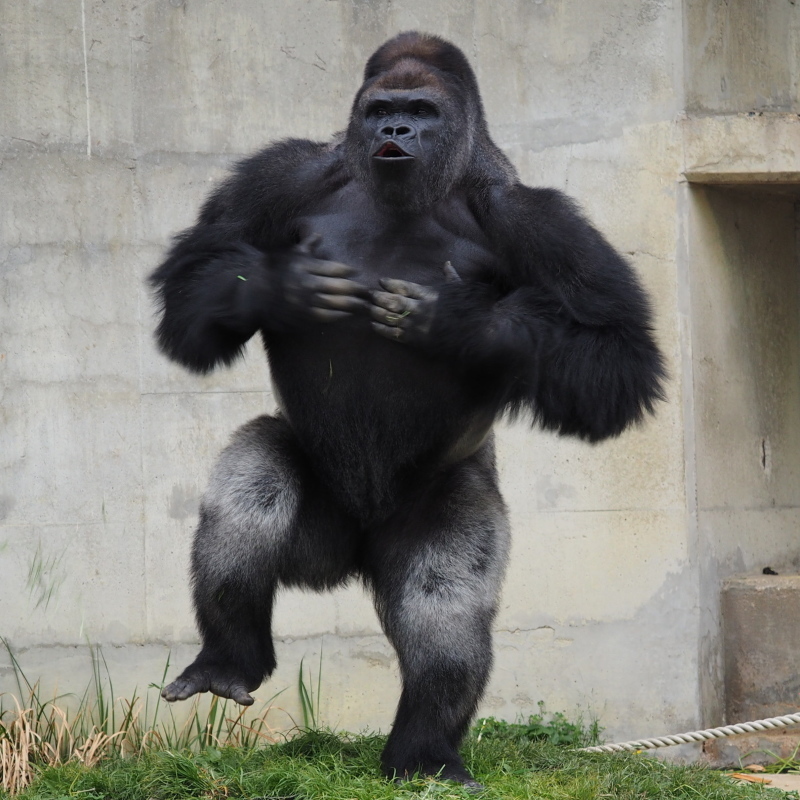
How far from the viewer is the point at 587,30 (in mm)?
5801

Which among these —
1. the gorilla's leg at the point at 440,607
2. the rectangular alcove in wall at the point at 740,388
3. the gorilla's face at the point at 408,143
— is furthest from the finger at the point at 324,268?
the rectangular alcove in wall at the point at 740,388

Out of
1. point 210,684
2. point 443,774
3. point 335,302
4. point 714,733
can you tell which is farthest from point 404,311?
point 714,733

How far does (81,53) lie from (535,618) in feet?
11.4

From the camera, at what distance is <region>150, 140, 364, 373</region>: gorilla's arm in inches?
125

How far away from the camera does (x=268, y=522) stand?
338cm

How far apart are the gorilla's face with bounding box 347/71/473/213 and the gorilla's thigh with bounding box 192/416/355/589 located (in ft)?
2.57

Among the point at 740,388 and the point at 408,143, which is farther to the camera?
the point at 740,388

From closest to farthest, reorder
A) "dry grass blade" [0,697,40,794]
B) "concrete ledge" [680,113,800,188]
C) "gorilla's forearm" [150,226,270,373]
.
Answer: "gorilla's forearm" [150,226,270,373] → "dry grass blade" [0,697,40,794] → "concrete ledge" [680,113,800,188]

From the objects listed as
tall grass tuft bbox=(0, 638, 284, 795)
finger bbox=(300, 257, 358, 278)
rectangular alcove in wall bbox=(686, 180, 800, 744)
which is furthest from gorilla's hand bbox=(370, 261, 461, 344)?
rectangular alcove in wall bbox=(686, 180, 800, 744)

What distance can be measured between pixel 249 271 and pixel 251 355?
8.80 feet

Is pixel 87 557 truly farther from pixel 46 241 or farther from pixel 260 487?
pixel 260 487

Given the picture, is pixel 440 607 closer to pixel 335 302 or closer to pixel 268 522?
pixel 268 522

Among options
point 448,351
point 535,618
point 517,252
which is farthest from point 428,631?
point 535,618

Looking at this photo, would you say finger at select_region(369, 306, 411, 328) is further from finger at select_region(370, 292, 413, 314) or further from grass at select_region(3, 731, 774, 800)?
grass at select_region(3, 731, 774, 800)
